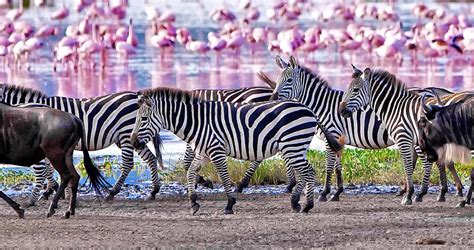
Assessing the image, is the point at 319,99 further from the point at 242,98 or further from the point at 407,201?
the point at 407,201

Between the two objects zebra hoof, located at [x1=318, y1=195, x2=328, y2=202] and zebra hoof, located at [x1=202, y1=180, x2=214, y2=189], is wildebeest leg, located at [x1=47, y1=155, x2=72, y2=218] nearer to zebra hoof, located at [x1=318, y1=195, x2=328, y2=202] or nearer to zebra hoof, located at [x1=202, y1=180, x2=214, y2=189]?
zebra hoof, located at [x1=202, y1=180, x2=214, y2=189]

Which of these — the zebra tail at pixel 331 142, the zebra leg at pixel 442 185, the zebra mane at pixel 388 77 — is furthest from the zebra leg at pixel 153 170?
→ the zebra leg at pixel 442 185

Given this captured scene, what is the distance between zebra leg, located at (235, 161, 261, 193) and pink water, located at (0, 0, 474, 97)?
839cm

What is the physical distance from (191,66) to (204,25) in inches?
269

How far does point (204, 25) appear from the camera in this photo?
3191 centimetres

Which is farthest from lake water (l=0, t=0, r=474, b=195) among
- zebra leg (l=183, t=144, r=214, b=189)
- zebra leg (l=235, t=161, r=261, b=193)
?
zebra leg (l=235, t=161, r=261, b=193)

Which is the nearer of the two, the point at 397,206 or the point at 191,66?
the point at 397,206

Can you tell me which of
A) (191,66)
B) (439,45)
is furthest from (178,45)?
(439,45)

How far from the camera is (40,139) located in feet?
34.7

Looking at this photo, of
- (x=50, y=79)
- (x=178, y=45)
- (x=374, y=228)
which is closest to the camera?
(x=374, y=228)

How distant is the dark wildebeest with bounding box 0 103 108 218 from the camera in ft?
34.5

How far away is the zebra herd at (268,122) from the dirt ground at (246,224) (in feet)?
0.90

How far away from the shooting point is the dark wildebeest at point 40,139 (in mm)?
10508

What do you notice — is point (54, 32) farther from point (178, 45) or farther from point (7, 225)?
point (7, 225)
